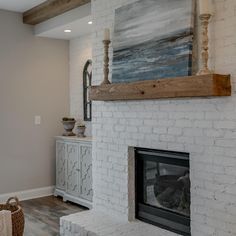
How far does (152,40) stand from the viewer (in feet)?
9.65

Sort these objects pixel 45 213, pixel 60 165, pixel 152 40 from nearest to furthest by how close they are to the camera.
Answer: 1. pixel 152 40
2. pixel 45 213
3. pixel 60 165

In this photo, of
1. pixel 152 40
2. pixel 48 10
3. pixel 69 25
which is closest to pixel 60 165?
pixel 69 25

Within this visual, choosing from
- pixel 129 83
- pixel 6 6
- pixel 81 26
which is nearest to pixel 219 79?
pixel 129 83

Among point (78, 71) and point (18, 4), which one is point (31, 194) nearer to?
point (78, 71)

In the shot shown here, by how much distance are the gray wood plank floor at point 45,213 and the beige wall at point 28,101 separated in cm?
40

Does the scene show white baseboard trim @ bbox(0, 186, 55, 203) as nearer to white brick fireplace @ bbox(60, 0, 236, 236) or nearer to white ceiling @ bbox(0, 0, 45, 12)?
→ white brick fireplace @ bbox(60, 0, 236, 236)

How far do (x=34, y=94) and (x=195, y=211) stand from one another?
3301 millimetres

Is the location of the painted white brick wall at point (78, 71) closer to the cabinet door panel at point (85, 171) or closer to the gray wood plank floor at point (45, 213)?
the cabinet door panel at point (85, 171)

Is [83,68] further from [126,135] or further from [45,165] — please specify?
[126,135]

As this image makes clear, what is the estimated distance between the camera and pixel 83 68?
17.1 feet

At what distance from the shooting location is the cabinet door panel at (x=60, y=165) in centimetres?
496

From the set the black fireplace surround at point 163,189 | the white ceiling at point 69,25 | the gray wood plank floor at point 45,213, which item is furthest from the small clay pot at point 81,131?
the black fireplace surround at point 163,189

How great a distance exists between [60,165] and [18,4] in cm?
233

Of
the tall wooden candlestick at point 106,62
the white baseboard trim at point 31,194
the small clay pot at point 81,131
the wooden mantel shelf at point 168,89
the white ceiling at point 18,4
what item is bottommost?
the white baseboard trim at point 31,194
